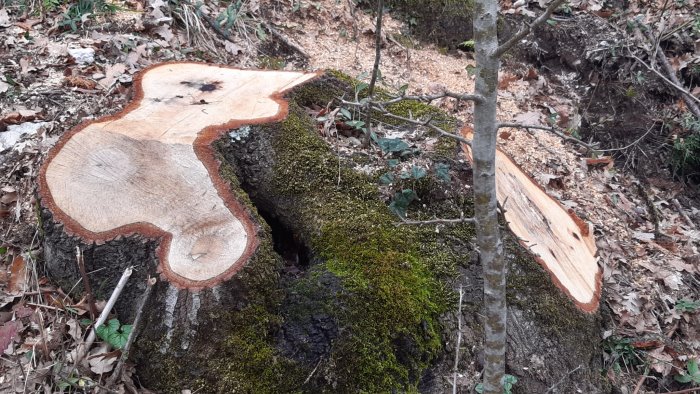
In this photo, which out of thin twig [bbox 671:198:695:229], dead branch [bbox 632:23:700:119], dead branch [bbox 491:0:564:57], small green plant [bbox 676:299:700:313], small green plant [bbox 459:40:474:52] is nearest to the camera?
dead branch [bbox 491:0:564:57]

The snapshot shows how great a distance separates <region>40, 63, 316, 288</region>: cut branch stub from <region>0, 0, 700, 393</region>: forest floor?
1.02ft

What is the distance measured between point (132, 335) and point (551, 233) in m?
2.14

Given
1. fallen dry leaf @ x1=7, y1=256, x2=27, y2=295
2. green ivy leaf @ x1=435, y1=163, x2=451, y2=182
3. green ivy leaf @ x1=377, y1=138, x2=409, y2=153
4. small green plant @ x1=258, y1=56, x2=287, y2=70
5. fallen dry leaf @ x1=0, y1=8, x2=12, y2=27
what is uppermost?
green ivy leaf @ x1=377, y1=138, x2=409, y2=153

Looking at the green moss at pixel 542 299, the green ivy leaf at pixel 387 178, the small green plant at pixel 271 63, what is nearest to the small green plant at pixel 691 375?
the green moss at pixel 542 299

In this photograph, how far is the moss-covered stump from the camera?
6.39 feet

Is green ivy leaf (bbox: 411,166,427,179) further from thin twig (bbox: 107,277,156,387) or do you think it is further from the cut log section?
thin twig (bbox: 107,277,156,387)

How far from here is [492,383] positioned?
1.73 m

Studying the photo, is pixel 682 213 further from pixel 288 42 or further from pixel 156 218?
pixel 156 218

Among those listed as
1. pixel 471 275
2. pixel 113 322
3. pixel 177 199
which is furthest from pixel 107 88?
pixel 471 275

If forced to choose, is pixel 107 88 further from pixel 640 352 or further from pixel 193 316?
pixel 640 352

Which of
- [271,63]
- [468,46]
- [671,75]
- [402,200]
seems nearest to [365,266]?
[402,200]

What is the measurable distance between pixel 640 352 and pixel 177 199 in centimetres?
254

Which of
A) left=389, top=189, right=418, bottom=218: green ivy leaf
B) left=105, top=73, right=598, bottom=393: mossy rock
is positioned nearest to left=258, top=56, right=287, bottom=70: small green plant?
left=105, top=73, right=598, bottom=393: mossy rock

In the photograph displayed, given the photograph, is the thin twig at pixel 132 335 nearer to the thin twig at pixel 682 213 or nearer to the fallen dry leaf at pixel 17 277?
the fallen dry leaf at pixel 17 277
